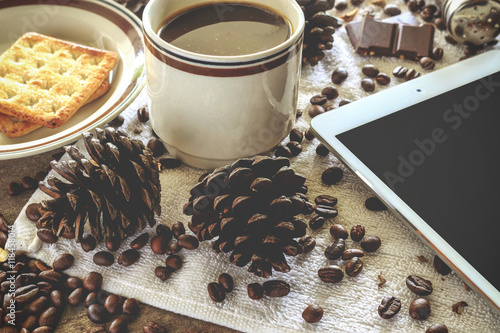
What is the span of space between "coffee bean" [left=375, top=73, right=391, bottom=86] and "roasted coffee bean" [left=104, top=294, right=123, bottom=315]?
0.62 metres

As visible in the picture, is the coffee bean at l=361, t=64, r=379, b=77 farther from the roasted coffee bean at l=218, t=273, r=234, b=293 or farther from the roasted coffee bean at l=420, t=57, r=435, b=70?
the roasted coffee bean at l=218, t=273, r=234, b=293

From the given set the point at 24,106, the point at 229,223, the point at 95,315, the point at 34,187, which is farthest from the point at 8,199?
the point at 229,223

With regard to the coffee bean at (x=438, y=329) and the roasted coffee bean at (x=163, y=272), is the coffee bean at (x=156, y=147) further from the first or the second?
the coffee bean at (x=438, y=329)

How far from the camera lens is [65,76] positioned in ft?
2.73

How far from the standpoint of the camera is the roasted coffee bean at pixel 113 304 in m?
0.62

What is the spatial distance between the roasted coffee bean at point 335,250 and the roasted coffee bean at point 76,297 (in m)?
0.33

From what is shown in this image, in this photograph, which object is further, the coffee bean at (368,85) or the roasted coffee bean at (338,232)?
the coffee bean at (368,85)

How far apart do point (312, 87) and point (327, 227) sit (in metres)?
0.33

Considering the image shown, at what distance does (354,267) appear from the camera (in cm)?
66

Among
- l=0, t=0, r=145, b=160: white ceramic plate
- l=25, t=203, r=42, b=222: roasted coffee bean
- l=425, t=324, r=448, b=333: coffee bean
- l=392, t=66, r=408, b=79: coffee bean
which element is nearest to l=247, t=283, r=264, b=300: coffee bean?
l=425, t=324, r=448, b=333: coffee bean

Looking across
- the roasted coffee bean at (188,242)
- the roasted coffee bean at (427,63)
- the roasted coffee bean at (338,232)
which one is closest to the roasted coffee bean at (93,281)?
the roasted coffee bean at (188,242)

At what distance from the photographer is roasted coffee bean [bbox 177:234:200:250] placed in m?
0.68

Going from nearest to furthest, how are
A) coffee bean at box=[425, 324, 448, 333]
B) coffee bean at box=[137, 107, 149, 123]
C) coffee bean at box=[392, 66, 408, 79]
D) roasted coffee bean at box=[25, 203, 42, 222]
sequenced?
1. coffee bean at box=[425, 324, 448, 333]
2. roasted coffee bean at box=[25, 203, 42, 222]
3. coffee bean at box=[137, 107, 149, 123]
4. coffee bean at box=[392, 66, 408, 79]

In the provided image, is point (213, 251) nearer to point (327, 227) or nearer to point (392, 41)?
point (327, 227)
